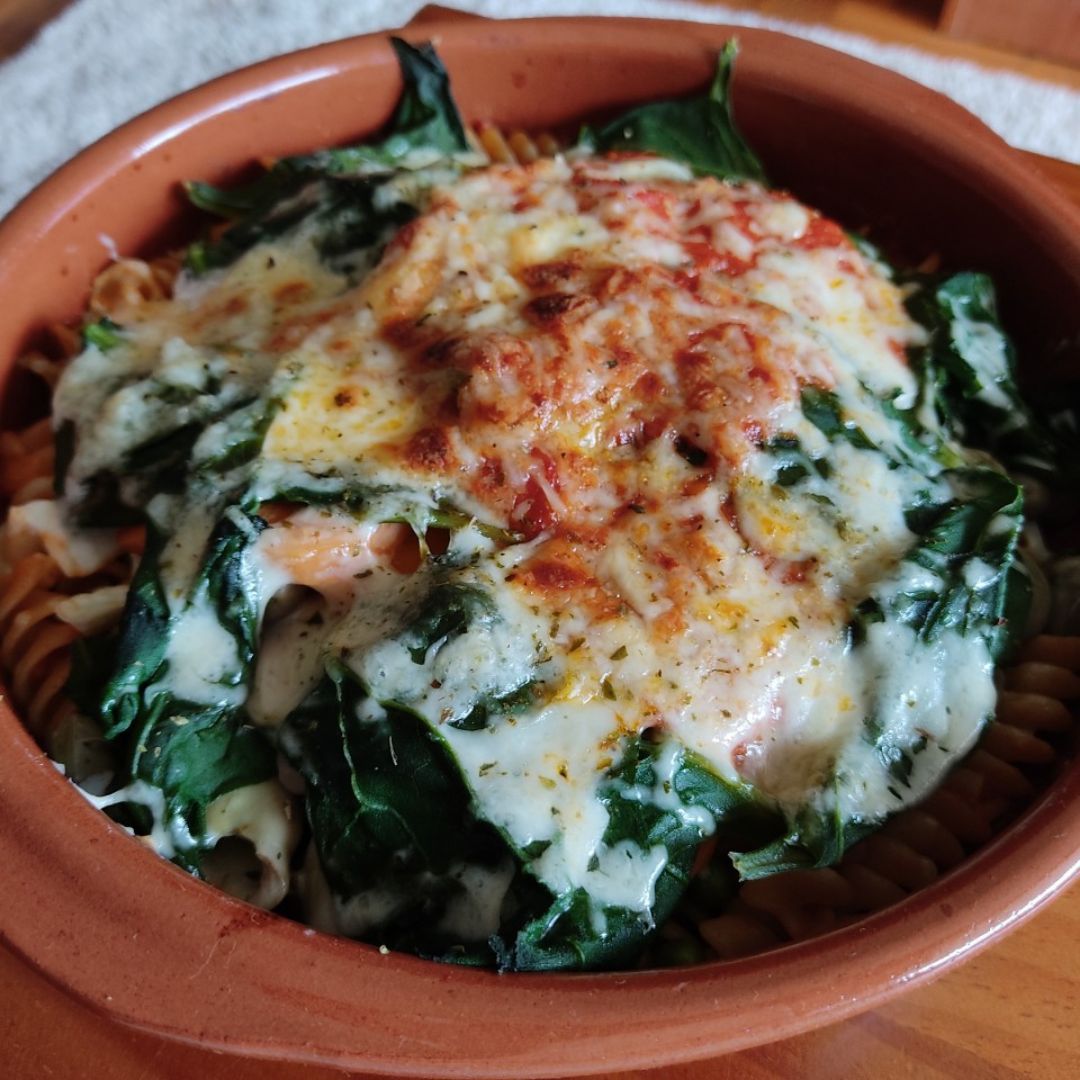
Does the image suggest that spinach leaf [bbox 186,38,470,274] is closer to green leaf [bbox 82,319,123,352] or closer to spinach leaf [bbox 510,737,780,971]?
green leaf [bbox 82,319,123,352]

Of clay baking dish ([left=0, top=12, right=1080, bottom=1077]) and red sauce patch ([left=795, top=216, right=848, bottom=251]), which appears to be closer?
clay baking dish ([left=0, top=12, right=1080, bottom=1077])

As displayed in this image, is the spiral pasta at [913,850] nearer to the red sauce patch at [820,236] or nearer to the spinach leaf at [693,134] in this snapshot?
the red sauce patch at [820,236]

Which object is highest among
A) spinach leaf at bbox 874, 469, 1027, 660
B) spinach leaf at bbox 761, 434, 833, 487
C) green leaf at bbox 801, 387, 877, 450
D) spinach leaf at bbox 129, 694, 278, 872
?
green leaf at bbox 801, 387, 877, 450

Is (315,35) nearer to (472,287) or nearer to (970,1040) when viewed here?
(472,287)

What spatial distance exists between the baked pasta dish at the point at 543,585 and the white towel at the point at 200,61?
1.25 meters

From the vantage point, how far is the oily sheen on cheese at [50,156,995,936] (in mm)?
1330

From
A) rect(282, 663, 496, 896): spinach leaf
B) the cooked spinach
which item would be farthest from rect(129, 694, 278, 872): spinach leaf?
rect(282, 663, 496, 896): spinach leaf

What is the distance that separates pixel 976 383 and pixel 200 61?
96.3 inches

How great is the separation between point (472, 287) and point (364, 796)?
0.79m

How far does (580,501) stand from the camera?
1484 mm

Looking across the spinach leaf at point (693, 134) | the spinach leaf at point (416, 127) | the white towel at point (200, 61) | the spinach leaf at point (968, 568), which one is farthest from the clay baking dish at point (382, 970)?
the white towel at point (200, 61)

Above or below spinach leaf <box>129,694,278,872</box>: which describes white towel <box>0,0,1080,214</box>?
above

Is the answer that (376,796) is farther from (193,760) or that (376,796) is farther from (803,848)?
(803,848)

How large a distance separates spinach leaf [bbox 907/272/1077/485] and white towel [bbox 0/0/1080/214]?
1003 millimetres
